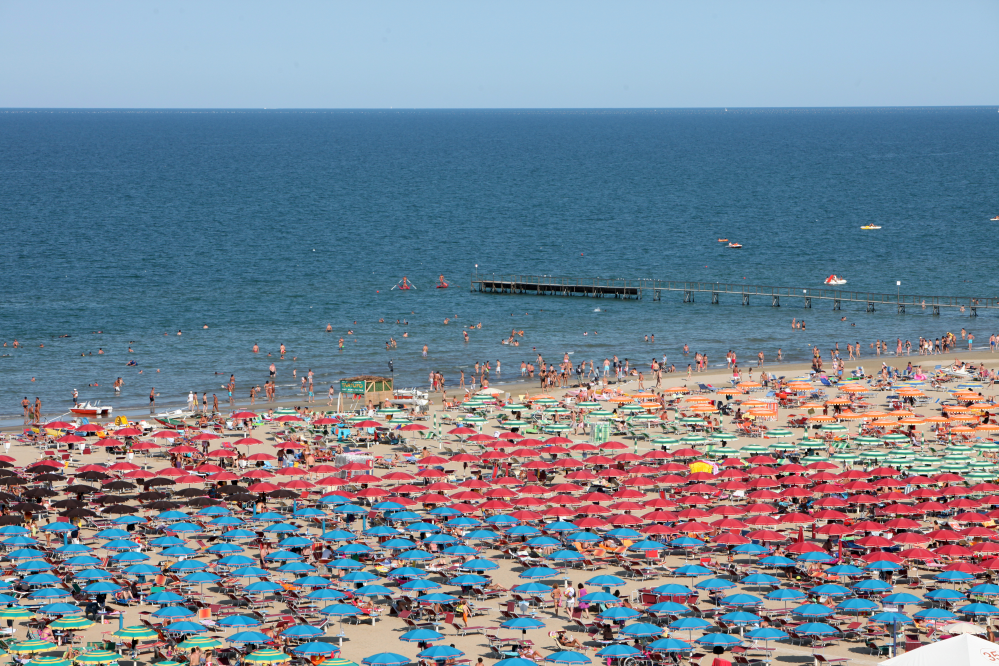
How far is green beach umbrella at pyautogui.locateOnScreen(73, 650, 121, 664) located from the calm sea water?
120ft

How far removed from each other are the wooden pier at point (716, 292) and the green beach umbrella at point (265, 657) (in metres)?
68.7

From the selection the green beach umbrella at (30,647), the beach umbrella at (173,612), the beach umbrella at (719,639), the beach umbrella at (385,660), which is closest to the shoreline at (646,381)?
the beach umbrella at (173,612)

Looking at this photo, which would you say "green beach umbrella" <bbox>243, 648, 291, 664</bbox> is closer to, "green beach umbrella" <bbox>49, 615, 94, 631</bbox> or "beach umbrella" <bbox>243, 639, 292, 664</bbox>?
"beach umbrella" <bbox>243, 639, 292, 664</bbox>

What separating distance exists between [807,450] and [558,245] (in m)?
80.7

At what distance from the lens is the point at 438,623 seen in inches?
1191

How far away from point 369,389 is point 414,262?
188 ft

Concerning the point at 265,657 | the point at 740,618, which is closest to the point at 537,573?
the point at 740,618

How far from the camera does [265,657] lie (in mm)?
26250

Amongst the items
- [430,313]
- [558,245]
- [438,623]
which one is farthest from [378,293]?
[438,623]

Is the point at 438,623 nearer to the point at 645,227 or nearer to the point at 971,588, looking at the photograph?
the point at 971,588

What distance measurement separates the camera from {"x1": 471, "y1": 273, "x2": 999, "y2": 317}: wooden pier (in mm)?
88875

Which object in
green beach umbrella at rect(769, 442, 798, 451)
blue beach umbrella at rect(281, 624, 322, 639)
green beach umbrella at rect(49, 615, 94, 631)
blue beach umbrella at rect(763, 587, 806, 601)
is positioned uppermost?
blue beach umbrella at rect(763, 587, 806, 601)

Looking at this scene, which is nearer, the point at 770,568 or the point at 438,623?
the point at 438,623

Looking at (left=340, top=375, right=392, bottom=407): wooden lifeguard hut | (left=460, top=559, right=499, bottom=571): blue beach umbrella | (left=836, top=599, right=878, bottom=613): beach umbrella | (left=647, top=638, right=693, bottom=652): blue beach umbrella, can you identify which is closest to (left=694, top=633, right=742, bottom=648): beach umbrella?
(left=647, top=638, right=693, bottom=652): blue beach umbrella
